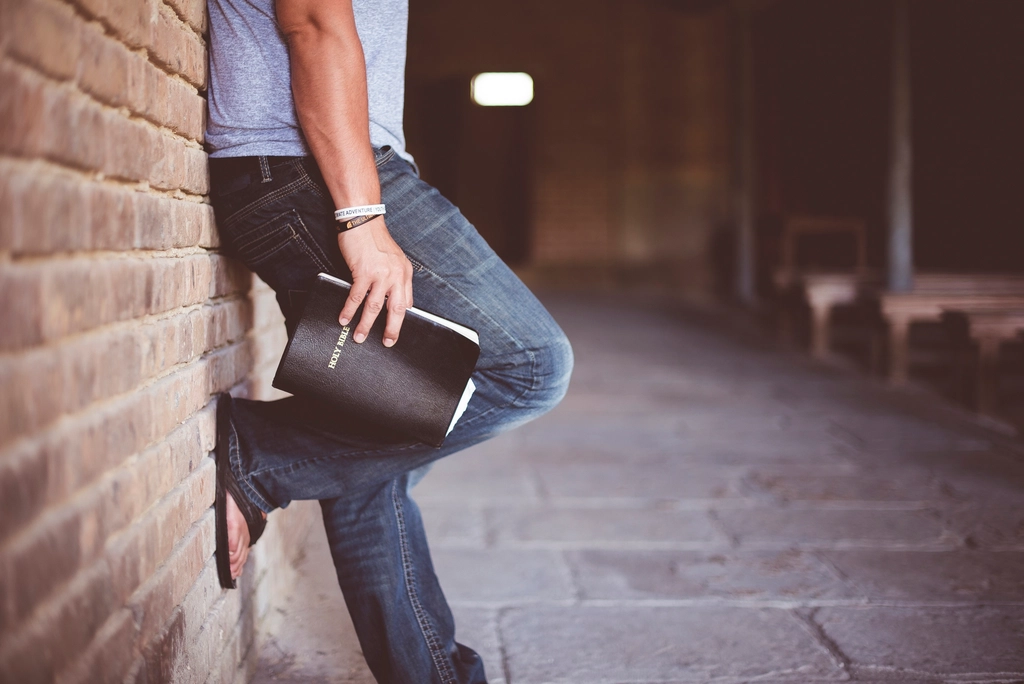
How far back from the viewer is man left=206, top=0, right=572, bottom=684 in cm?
115

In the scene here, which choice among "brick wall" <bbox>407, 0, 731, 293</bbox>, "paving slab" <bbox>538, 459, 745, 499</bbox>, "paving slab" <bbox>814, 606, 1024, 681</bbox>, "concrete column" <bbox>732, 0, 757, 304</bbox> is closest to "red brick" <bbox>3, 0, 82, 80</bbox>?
"paving slab" <bbox>814, 606, 1024, 681</bbox>

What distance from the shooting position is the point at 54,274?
0.74m

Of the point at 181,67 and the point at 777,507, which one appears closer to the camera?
the point at 181,67

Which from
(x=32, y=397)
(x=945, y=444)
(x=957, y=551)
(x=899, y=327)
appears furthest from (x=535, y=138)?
(x=32, y=397)

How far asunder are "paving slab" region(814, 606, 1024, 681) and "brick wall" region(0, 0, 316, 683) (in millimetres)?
1142

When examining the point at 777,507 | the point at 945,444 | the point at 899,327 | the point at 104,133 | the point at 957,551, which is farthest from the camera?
the point at 899,327

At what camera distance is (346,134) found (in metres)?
1.14

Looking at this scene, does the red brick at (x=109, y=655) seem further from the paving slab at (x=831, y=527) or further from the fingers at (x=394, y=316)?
the paving slab at (x=831, y=527)

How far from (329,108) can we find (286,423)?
1.60ft

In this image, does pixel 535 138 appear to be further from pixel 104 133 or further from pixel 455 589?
pixel 104 133

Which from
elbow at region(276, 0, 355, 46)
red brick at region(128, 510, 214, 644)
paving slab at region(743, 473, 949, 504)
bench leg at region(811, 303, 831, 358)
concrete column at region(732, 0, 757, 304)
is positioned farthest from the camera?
concrete column at region(732, 0, 757, 304)

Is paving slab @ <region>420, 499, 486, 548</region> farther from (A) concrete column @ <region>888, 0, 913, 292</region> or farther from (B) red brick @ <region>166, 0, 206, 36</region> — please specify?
(A) concrete column @ <region>888, 0, 913, 292</region>

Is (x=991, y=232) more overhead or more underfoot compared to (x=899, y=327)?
more overhead

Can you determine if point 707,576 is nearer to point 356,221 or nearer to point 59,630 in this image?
point 356,221
